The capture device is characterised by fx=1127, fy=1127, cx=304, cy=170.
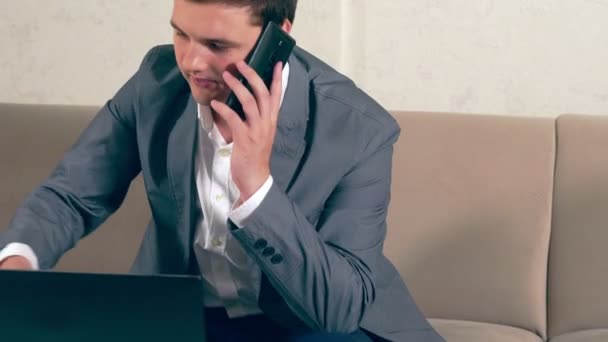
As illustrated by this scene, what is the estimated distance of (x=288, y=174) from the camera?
1.66m

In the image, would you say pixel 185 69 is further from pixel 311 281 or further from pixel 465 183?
pixel 465 183

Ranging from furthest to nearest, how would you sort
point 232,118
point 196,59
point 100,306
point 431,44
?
1. point 431,44
2. point 196,59
3. point 232,118
4. point 100,306

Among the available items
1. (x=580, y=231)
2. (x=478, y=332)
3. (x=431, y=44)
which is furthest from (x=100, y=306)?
(x=431, y=44)

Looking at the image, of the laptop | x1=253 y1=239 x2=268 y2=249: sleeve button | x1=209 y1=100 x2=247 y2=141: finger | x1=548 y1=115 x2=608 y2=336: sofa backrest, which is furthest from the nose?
x1=548 y1=115 x2=608 y2=336: sofa backrest

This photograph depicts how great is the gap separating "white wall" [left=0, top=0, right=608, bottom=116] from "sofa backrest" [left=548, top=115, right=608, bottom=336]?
28cm

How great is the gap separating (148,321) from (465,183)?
4.03 feet

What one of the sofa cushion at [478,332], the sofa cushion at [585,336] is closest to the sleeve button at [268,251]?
the sofa cushion at [478,332]

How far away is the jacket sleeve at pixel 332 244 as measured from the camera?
1.44 m

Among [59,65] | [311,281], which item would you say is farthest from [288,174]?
[59,65]

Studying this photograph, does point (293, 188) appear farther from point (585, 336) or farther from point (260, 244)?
point (585, 336)

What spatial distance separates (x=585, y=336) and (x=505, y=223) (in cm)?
Answer: 25

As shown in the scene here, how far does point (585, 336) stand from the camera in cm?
203

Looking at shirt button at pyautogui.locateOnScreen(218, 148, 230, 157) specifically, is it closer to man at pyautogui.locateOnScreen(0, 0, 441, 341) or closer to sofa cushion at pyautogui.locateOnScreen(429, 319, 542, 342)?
man at pyautogui.locateOnScreen(0, 0, 441, 341)

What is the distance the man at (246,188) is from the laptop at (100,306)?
1.39ft
